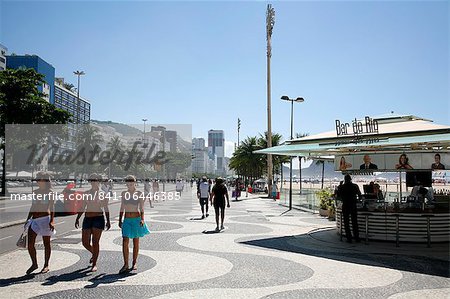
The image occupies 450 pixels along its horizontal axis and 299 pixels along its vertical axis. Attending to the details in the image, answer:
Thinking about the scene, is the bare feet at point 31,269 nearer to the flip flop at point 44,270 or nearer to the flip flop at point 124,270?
the flip flop at point 44,270

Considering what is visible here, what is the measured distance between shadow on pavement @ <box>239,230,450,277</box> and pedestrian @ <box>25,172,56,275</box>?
522 cm

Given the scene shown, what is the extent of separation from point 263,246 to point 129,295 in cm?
495

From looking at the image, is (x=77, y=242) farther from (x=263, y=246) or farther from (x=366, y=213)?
(x=366, y=213)

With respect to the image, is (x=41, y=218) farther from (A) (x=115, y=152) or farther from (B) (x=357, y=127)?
(A) (x=115, y=152)

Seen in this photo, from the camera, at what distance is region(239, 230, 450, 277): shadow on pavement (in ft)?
25.9

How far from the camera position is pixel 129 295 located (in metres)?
5.83

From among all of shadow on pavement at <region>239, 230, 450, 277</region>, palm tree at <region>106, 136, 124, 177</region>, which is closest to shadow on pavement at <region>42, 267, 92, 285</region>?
shadow on pavement at <region>239, 230, 450, 277</region>

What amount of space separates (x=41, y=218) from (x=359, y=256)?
6.86m

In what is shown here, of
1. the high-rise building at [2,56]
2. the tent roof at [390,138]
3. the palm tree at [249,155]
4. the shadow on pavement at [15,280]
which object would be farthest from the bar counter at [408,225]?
the high-rise building at [2,56]

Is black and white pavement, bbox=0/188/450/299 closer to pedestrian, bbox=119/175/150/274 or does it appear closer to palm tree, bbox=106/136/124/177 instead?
pedestrian, bbox=119/175/150/274

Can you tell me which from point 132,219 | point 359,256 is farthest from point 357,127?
point 132,219

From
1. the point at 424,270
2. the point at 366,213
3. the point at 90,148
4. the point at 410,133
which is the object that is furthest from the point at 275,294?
the point at 90,148

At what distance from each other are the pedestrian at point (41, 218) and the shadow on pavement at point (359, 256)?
5222 mm

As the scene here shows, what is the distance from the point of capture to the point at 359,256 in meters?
9.05
